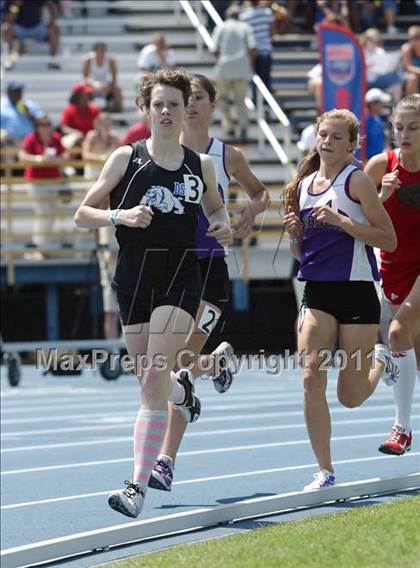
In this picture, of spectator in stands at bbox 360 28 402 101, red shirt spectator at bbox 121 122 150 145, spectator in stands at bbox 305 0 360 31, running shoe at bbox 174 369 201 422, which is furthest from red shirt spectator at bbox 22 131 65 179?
running shoe at bbox 174 369 201 422

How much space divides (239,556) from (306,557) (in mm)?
333

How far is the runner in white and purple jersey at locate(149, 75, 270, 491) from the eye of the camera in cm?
901

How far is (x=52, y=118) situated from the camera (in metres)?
23.3

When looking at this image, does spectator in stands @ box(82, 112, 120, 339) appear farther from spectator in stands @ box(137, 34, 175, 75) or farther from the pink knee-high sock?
the pink knee-high sock

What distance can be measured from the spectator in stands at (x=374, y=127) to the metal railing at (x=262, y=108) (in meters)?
1.51

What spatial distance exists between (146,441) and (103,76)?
16536 millimetres

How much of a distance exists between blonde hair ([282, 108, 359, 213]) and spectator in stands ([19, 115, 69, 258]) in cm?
1121

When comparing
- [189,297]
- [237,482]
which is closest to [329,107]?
[237,482]

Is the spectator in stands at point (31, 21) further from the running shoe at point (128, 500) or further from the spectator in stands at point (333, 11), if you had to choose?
the running shoe at point (128, 500)

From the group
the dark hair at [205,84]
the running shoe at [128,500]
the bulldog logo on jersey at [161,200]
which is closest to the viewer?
the running shoe at [128,500]

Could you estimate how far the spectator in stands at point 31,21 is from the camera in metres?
25.4

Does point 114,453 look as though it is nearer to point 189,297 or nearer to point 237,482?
point 237,482

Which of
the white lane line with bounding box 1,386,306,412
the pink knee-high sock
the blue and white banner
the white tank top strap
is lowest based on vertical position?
the white lane line with bounding box 1,386,306,412

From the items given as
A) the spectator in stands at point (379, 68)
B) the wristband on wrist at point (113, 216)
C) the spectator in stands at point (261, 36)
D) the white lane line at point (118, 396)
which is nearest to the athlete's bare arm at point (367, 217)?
the wristband on wrist at point (113, 216)
